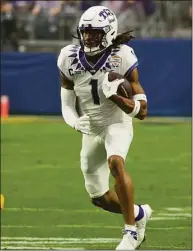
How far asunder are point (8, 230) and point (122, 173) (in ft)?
6.95

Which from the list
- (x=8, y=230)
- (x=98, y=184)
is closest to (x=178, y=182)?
(x=8, y=230)

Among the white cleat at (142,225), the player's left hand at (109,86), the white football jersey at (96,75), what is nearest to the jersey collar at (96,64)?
the white football jersey at (96,75)

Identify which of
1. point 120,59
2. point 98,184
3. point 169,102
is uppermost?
point 120,59

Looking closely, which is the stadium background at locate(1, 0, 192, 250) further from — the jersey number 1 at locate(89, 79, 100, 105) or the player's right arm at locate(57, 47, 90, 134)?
the jersey number 1 at locate(89, 79, 100, 105)

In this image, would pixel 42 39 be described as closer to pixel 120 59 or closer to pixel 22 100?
pixel 22 100

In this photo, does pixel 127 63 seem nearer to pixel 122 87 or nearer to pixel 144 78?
pixel 122 87

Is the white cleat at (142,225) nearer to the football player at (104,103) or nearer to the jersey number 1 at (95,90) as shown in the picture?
the football player at (104,103)

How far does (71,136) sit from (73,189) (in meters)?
5.43

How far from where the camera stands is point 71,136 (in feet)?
54.3

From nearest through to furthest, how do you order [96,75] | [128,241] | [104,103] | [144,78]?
[128,241]
[96,75]
[104,103]
[144,78]

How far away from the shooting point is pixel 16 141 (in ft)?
51.8

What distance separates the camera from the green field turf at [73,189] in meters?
8.16

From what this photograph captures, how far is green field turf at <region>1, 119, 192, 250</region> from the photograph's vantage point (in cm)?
816

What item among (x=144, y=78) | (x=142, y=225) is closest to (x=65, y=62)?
(x=142, y=225)
